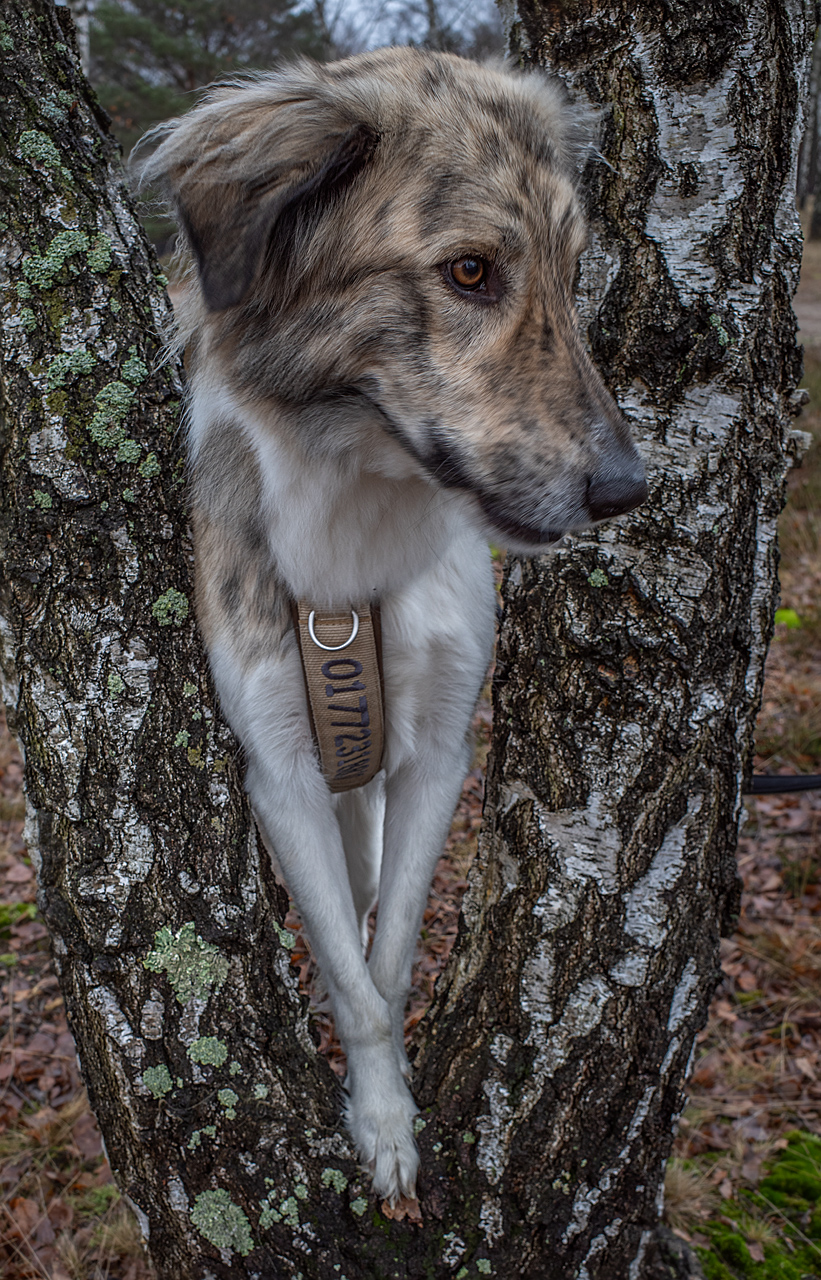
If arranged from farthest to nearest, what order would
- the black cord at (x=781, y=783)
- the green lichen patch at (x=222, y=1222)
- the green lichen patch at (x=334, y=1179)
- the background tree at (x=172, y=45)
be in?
1. the background tree at (x=172, y=45)
2. the black cord at (x=781, y=783)
3. the green lichen patch at (x=334, y=1179)
4. the green lichen patch at (x=222, y=1222)

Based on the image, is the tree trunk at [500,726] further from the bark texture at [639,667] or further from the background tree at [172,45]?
the background tree at [172,45]

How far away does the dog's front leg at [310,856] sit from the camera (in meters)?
2.42

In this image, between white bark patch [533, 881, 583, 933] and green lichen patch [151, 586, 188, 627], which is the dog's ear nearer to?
green lichen patch [151, 586, 188, 627]

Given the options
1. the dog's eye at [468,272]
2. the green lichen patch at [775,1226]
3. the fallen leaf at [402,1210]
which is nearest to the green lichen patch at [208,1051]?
the fallen leaf at [402,1210]

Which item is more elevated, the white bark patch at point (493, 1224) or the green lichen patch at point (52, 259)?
the green lichen patch at point (52, 259)

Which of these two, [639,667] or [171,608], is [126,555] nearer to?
[171,608]

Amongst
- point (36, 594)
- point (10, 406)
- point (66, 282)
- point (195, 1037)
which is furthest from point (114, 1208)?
point (66, 282)

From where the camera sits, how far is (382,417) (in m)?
2.14

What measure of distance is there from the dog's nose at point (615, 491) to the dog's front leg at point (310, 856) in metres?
1.02

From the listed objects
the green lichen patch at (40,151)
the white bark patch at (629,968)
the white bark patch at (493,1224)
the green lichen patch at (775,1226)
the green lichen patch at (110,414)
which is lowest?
the green lichen patch at (775,1226)

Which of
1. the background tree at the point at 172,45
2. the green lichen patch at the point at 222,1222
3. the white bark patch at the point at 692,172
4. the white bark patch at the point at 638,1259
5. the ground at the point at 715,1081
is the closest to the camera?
the white bark patch at the point at 692,172

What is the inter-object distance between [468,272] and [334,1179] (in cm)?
Answer: 219

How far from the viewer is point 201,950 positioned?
2012 mm

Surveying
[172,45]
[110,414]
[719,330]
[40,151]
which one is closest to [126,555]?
[110,414]
